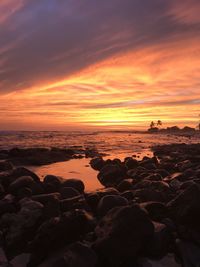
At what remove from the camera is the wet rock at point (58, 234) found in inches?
226

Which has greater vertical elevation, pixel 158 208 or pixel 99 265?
pixel 158 208

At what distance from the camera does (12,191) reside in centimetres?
934

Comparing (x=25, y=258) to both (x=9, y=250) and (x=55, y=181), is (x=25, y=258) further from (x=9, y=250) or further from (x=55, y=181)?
(x=55, y=181)

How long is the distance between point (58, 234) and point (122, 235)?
3.34ft

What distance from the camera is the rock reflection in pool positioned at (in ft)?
40.7

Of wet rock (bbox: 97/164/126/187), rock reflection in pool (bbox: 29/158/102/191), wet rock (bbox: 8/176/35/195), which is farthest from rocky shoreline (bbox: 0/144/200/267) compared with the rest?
wet rock (bbox: 97/164/126/187)

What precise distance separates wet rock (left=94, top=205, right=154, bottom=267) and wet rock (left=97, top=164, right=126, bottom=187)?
6.19 metres

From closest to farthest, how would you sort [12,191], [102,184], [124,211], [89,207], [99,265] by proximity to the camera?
[99,265]
[124,211]
[89,207]
[12,191]
[102,184]

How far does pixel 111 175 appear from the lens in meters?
12.8

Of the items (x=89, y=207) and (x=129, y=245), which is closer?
(x=129, y=245)

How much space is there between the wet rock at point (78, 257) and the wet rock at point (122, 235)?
20 centimetres

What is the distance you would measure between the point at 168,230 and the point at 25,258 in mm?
2404

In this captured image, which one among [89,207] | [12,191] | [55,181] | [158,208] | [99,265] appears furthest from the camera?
[55,181]

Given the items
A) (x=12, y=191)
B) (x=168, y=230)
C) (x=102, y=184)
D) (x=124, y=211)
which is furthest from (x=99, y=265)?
(x=102, y=184)
